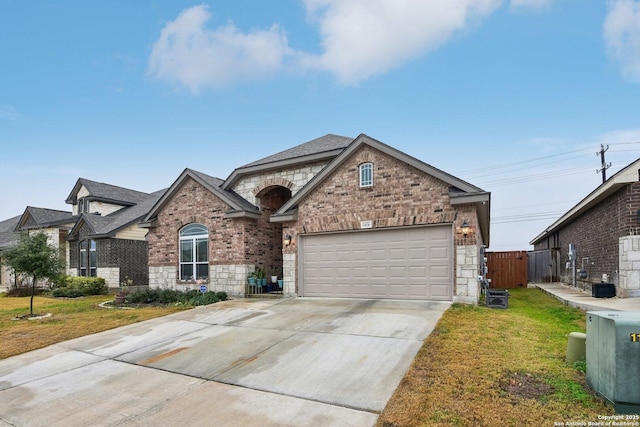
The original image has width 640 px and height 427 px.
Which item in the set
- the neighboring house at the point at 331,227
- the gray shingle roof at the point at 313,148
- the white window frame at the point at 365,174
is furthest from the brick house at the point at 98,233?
the white window frame at the point at 365,174

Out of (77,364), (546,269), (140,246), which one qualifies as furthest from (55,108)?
(546,269)

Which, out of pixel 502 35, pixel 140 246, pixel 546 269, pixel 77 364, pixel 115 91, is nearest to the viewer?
pixel 77 364

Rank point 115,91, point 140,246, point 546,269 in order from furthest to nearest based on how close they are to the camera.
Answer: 1. point 546,269
2. point 140,246
3. point 115,91

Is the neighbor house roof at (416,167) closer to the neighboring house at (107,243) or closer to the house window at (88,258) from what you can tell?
Result: the neighboring house at (107,243)

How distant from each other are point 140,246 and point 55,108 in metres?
8.54

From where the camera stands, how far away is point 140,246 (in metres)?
21.0

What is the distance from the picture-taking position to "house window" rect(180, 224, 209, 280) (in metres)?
14.4

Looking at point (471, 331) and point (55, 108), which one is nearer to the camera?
point (471, 331)

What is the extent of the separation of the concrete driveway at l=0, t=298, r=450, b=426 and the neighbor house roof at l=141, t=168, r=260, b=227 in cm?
518

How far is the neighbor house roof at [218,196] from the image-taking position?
13.4m

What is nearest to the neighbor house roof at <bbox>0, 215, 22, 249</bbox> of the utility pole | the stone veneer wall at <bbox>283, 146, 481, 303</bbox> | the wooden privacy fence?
the stone veneer wall at <bbox>283, 146, 481, 303</bbox>

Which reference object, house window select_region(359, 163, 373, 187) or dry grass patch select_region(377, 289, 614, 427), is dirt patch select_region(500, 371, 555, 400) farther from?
house window select_region(359, 163, 373, 187)

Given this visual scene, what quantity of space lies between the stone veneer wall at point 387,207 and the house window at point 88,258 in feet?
48.4

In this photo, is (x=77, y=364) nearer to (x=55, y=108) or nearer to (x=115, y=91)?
(x=115, y=91)
